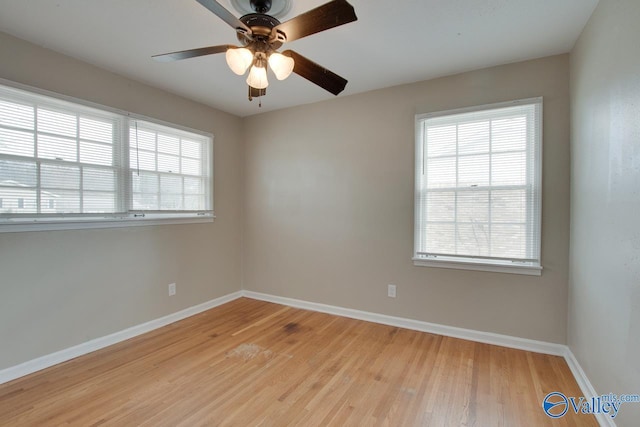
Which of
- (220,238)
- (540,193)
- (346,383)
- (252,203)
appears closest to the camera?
(346,383)

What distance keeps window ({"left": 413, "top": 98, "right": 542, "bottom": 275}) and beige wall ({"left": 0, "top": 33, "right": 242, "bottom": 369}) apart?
2.60 meters

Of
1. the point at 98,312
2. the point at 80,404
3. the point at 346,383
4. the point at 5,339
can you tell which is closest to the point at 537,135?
the point at 346,383

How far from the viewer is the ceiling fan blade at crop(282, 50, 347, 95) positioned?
5.73 ft

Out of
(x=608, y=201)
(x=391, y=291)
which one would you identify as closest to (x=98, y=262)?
(x=391, y=291)

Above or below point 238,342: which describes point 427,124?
above

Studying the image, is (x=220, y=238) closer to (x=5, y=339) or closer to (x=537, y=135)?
(x=5, y=339)

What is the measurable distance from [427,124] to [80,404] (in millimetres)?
3674

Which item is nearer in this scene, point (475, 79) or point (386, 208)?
point (475, 79)

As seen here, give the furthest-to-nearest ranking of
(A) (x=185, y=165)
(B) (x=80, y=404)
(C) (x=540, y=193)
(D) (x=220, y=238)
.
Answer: (D) (x=220, y=238), (A) (x=185, y=165), (C) (x=540, y=193), (B) (x=80, y=404)

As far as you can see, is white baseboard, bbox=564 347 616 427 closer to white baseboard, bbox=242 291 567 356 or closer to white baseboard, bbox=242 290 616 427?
white baseboard, bbox=242 290 616 427

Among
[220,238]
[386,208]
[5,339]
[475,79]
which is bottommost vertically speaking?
[5,339]

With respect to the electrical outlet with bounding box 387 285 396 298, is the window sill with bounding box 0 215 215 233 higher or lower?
higher

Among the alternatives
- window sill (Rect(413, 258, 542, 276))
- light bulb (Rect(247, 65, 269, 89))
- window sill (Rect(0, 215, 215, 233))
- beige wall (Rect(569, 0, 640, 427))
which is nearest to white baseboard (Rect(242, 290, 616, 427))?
beige wall (Rect(569, 0, 640, 427))

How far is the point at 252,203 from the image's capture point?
4207mm
